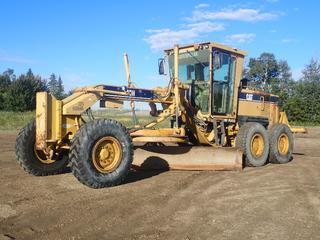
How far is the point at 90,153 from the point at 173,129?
2.86m

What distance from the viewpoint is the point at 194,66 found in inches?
450

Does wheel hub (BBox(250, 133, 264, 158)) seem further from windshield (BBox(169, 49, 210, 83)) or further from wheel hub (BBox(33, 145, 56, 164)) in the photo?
wheel hub (BBox(33, 145, 56, 164))

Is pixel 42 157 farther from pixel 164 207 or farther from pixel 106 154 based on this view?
pixel 164 207

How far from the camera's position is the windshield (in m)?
11.2

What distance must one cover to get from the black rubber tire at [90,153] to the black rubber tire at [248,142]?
153 inches

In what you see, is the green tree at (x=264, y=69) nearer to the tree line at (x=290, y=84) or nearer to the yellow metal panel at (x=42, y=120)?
the tree line at (x=290, y=84)

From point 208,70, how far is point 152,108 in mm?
1817

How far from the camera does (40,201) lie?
659 cm

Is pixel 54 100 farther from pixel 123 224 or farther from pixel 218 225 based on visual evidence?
pixel 218 225

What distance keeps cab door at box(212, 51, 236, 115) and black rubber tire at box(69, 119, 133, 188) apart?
399 cm

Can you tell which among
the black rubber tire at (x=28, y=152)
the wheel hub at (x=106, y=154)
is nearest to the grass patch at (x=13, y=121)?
the black rubber tire at (x=28, y=152)

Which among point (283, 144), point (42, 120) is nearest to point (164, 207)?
point (42, 120)

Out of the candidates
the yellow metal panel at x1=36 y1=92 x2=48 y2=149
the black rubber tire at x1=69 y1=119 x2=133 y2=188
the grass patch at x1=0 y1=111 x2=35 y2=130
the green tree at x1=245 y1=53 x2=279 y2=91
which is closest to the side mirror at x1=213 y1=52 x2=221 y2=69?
the black rubber tire at x1=69 y1=119 x2=133 y2=188

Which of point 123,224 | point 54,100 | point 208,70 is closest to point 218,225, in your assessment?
point 123,224
